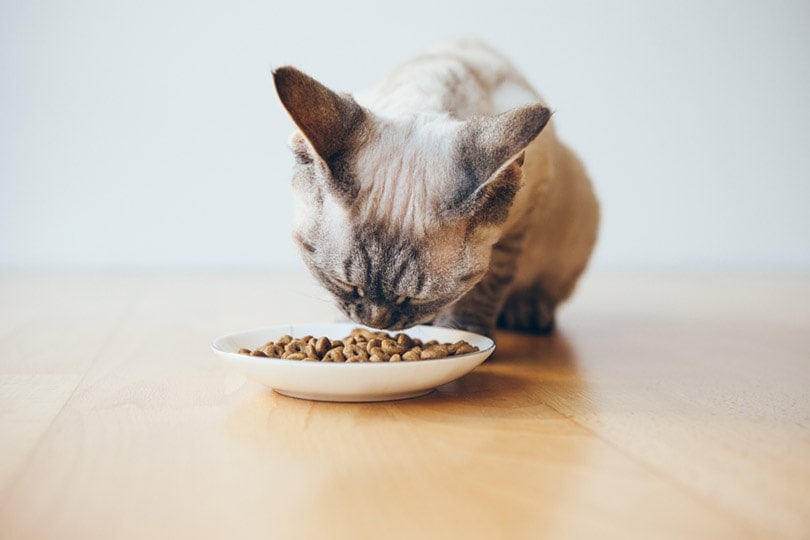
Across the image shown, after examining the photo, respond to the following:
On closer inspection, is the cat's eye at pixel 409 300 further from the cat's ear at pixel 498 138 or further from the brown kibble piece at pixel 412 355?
the cat's ear at pixel 498 138

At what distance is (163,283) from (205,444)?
2.02 m

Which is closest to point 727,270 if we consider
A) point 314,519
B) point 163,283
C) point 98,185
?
point 163,283

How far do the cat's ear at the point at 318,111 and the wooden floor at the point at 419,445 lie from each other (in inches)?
17.2

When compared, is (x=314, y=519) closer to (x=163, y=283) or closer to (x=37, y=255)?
(x=163, y=283)

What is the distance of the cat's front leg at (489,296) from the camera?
191 centimetres

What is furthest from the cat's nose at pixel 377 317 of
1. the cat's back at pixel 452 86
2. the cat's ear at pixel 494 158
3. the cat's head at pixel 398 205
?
the cat's back at pixel 452 86

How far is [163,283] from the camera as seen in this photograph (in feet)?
9.96

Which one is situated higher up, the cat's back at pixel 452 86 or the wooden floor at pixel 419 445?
the cat's back at pixel 452 86

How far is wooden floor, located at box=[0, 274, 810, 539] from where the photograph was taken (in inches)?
33.9

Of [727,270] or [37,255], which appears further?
[727,270]

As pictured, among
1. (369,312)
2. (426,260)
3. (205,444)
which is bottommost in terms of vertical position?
(205,444)

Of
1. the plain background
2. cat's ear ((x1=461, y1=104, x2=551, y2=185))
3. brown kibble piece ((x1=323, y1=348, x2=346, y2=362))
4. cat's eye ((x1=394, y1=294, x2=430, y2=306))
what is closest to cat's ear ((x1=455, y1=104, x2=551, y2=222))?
cat's ear ((x1=461, y1=104, x2=551, y2=185))

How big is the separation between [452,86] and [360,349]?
0.72 metres

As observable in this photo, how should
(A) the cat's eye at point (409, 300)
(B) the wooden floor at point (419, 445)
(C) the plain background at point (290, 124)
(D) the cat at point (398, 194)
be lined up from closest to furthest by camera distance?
(B) the wooden floor at point (419, 445) → (D) the cat at point (398, 194) → (A) the cat's eye at point (409, 300) → (C) the plain background at point (290, 124)
